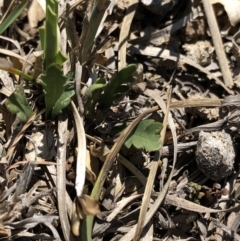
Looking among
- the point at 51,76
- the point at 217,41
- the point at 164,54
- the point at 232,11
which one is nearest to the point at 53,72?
the point at 51,76

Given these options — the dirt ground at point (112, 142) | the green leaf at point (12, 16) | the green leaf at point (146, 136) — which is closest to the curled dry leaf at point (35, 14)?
the dirt ground at point (112, 142)

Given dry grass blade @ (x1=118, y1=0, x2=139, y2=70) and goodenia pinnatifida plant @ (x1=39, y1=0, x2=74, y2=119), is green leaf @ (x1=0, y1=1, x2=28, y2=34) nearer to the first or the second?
goodenia pinnatifida plant @ (x1=39, y1=0, x2=74, y2=119)

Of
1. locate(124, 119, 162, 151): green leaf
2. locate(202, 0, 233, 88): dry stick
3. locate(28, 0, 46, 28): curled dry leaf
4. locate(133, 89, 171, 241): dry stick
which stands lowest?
locate(133, 89, 171, 241): dry stick

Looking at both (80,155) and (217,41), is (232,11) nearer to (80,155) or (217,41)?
(217,41)

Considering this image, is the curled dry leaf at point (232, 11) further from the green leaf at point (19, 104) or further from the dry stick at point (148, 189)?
the green leaf at point (19, 104)

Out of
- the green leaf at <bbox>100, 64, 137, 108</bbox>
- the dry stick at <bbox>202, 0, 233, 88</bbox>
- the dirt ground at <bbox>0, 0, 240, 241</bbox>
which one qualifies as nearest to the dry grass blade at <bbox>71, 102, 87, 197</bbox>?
the dirt ground at <bbox>0, 0, 240, 241</bbox>

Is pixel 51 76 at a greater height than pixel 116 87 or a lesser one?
greater
